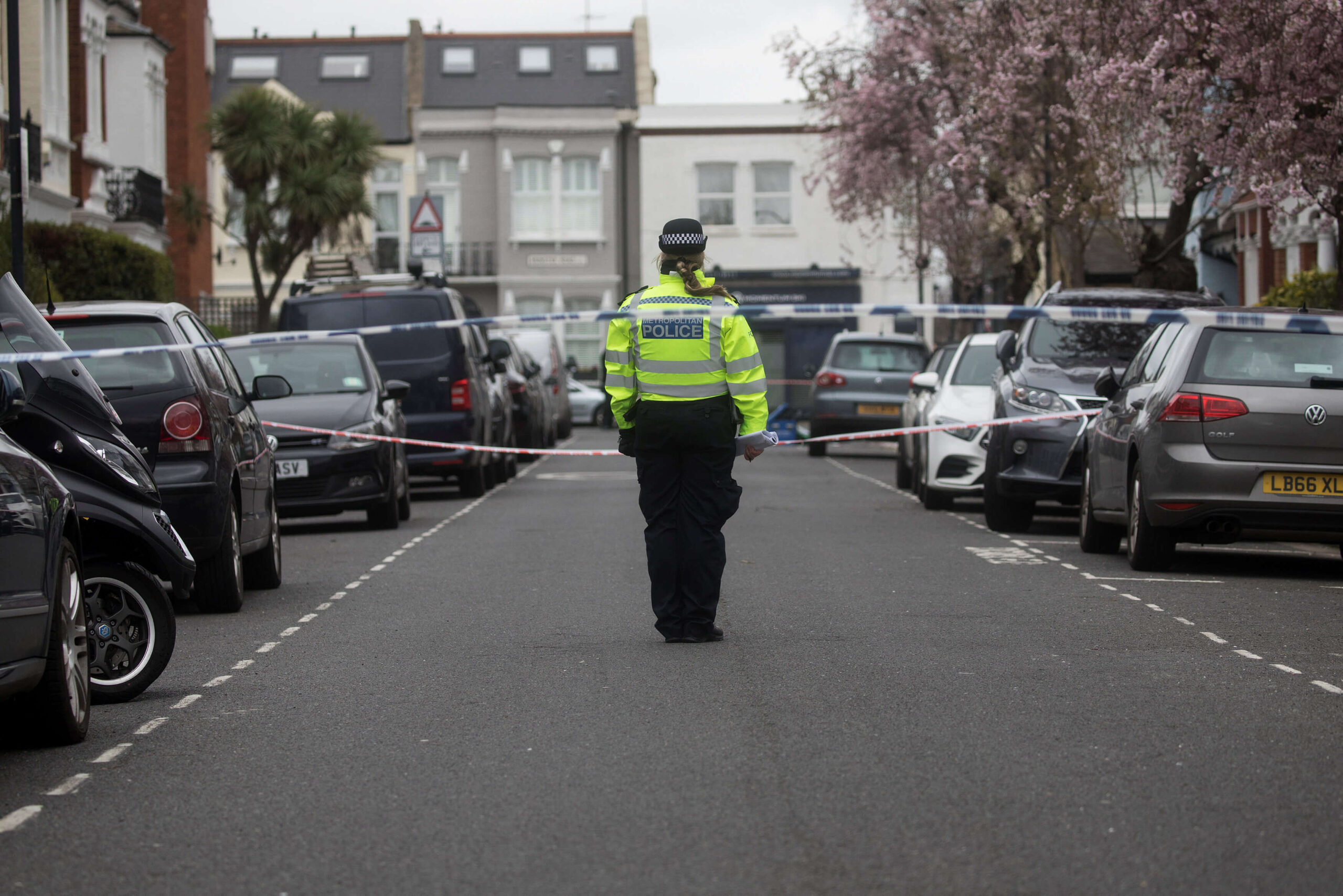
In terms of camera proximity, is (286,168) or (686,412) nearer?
(686,412)

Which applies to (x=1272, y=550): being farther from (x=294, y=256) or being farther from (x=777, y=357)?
(x=777, y=357)

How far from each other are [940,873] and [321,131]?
113ft

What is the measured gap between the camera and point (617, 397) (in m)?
9.08

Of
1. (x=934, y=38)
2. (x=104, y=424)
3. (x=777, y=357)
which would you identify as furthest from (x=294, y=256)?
(x=104, y=424)

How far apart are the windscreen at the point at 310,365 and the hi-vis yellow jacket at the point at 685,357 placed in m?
8.42

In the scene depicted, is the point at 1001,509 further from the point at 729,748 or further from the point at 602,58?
the point at 602,58

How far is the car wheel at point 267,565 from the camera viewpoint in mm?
11891

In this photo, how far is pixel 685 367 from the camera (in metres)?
9.00

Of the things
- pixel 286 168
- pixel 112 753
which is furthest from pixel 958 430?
pixel 286 168

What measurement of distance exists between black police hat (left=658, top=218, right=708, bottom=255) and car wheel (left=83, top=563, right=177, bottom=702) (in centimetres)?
269

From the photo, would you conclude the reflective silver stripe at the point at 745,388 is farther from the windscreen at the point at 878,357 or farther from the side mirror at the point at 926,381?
the windscreen at the point at 878,357

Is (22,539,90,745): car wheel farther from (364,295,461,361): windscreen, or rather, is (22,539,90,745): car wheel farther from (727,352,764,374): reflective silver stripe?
(364,295,461,361): windscreen

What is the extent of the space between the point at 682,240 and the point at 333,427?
25.8 feet

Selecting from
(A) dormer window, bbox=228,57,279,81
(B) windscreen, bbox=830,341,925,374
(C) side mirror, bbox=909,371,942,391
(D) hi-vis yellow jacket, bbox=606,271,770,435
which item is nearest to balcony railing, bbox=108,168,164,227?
(B) windscreen, bbox=830,341,925,374
